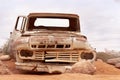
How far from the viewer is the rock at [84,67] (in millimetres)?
11516

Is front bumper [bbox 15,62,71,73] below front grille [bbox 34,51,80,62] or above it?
below

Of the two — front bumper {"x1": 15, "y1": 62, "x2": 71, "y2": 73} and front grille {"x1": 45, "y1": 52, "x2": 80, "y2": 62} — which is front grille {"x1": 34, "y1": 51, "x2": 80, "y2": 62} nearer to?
front grille {"x1": 45, "y1": 52, "x2": 80, "y2": 62}

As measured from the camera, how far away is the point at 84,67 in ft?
38.1

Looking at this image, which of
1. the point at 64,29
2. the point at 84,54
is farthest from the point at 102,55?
the point at 84,54

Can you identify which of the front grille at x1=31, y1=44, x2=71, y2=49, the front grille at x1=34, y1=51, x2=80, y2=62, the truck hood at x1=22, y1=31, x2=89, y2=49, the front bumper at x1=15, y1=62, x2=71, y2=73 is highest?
the truck hood at x1=22, y1=31, x2=89, y2=49

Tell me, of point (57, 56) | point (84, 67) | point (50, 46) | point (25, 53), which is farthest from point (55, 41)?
point (84, 67)

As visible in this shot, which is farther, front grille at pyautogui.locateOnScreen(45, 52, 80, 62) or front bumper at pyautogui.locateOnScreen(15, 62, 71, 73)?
front grille at pyautogui.locateOnScreen(45, 52, 80, 62)

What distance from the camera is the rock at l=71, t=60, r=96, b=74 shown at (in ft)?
37.8

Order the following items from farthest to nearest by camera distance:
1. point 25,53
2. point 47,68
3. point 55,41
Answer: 1. point 25,53
2. point 55,41
3. point 47,68

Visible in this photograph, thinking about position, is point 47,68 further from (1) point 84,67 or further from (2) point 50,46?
(1) point 84,67

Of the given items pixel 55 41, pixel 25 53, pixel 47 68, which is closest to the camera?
pixel 47 68

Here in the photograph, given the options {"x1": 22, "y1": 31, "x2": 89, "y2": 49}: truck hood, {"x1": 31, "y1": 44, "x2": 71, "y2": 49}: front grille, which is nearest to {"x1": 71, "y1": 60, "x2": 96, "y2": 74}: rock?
{"x1": 22, "y1": 31, "x2": 89, "y2": 49}: truck hood

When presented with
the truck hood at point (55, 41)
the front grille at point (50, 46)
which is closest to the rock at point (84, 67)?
the truck hood at point (55, 41)

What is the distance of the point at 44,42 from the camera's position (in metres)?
11.8
